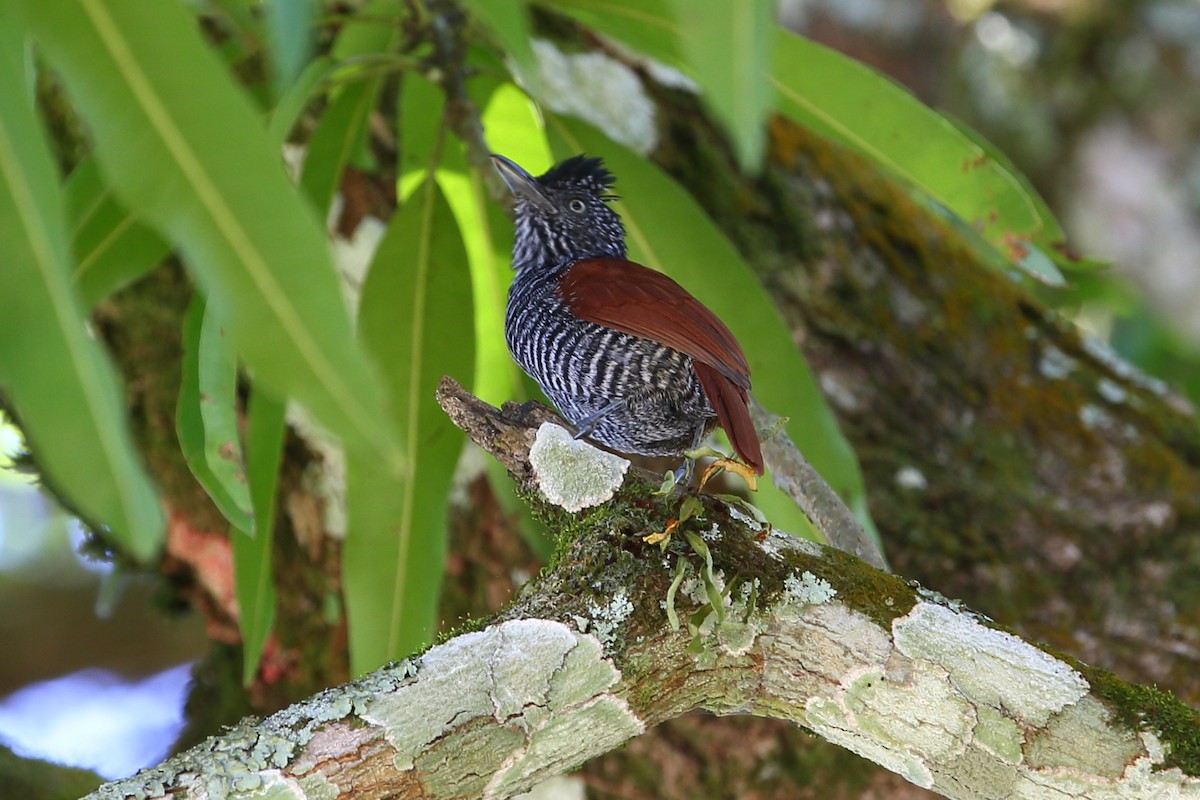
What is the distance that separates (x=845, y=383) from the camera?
10.6ft

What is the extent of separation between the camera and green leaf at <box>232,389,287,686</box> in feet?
8.29

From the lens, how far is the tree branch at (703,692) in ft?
4.93

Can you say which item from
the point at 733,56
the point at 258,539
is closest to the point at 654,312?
the point at 733,56

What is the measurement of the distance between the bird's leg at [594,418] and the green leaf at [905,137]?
0.92m

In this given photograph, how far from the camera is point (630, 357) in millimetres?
2041

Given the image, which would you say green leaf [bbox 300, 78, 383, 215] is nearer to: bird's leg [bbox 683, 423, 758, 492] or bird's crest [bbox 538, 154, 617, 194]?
bird's crest [bbox 538, 154, 617, 194]

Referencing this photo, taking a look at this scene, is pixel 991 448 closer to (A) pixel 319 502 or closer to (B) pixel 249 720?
(A) pixel 319 502

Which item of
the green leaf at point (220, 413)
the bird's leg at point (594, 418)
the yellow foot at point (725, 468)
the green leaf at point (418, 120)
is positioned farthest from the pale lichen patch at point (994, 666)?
the green leaf at point (418, 120)

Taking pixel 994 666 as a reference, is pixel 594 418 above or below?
above

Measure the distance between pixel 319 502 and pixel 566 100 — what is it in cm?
129

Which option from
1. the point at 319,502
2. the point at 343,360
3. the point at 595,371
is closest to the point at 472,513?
the point at 319,502

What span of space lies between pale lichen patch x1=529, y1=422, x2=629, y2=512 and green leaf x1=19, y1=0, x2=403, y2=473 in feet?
2.16

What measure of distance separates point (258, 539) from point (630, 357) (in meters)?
1.04

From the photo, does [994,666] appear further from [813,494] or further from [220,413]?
[220,413]
